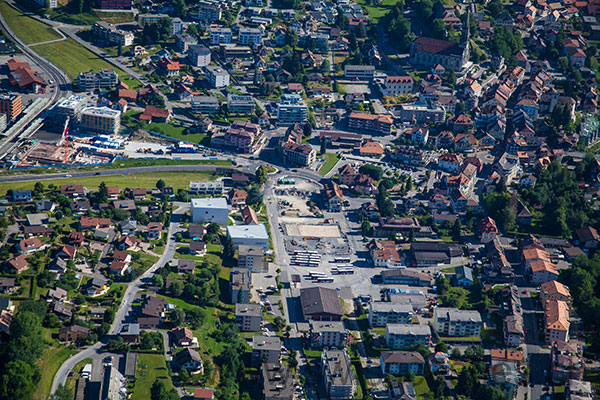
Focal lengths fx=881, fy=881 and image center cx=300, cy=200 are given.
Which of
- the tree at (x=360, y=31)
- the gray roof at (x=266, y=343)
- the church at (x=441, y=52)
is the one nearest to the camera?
the gray roof at (x=266, y=343)

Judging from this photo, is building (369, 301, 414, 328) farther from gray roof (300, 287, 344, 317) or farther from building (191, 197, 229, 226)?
building (191, 197, 229, 226)

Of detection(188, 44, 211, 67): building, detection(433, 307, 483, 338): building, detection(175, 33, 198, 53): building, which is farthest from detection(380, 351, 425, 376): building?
detection(175, 33, 198, 53): building

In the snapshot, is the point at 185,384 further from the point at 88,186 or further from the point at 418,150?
the point at 418,150

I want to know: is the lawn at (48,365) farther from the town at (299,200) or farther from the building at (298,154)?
the building at (298,154)

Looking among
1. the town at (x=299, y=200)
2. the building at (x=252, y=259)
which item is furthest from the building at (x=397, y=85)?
the building at (x=252, y=259)

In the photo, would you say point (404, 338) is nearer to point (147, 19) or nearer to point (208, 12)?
point (147, 19)

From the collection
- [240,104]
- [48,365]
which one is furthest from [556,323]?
[240,104]

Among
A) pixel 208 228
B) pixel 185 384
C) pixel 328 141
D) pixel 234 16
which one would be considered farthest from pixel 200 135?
pixel 185 384
